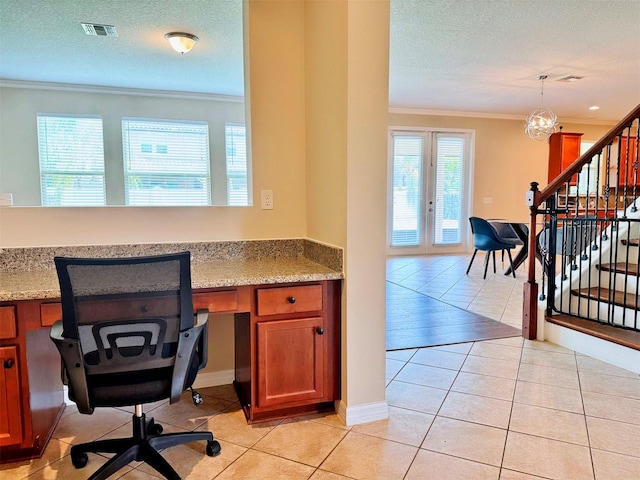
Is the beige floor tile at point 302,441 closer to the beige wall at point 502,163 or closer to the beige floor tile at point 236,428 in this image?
the beige floor tile at point 236,428

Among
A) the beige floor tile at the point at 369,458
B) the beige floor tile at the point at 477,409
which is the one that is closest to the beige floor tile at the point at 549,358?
the beige floor tile at the point at 477,409

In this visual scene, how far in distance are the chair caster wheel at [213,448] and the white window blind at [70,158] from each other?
5.05 metres

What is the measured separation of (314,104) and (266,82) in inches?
12.7

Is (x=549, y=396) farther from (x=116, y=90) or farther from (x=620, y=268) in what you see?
(x=116, y=90)

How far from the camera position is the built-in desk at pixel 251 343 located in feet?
5.65

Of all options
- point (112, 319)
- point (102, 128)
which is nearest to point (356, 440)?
point (112, 319)

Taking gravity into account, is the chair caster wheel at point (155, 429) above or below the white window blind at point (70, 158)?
below

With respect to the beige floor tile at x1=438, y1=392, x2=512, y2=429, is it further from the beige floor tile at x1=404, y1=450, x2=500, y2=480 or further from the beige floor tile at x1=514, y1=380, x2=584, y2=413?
the beige floor tile at x1=404, y1=450, x2=500, y2=480

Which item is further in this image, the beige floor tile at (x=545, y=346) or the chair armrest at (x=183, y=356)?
the beige floor tile at (x=545, y=346)

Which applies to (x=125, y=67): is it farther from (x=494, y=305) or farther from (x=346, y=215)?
(x=494, y=305)

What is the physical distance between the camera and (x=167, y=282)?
1.52 m

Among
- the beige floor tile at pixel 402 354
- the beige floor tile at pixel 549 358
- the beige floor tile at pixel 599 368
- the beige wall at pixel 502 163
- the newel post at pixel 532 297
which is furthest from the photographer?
the beige wall at pixel 502 163

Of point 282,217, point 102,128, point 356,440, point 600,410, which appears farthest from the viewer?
point 102,128

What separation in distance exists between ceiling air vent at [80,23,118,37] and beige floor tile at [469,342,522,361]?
4049mm
